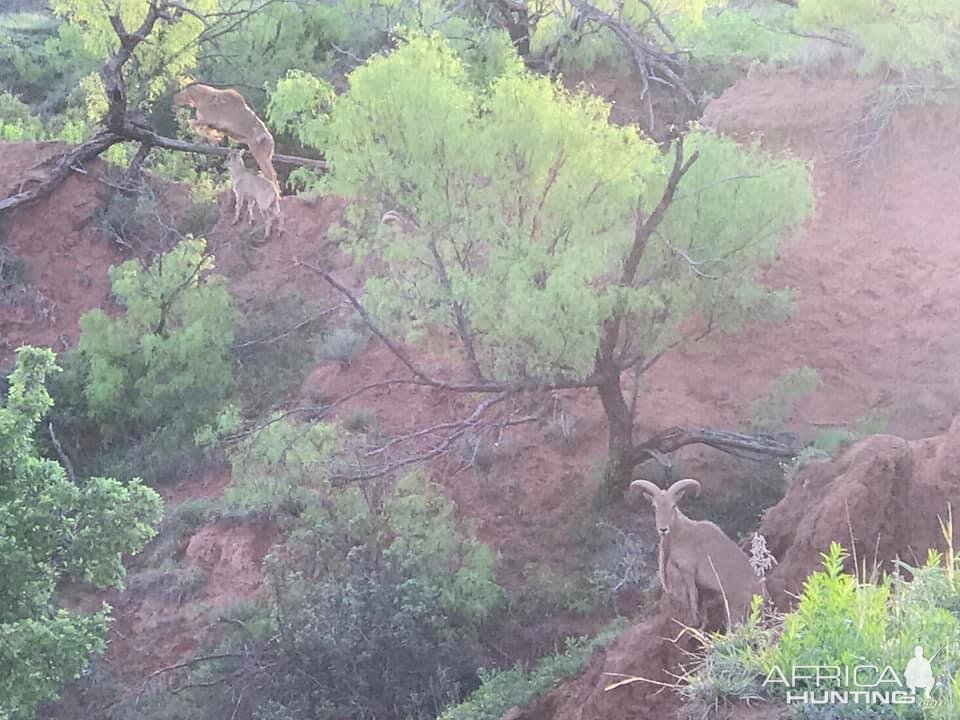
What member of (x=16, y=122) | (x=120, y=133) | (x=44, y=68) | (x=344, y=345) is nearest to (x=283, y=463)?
(x=344, y=345)

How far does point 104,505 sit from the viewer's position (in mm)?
9695

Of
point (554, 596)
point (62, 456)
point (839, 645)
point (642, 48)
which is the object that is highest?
point (642, 48)

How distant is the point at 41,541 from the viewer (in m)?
9.41

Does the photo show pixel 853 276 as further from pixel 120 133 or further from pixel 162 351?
pixel 120 133

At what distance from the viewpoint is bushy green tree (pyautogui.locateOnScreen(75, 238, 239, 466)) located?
1775 centimetres

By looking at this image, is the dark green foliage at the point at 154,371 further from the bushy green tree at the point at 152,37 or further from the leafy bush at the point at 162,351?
the bushy green tree at the point at 152,37

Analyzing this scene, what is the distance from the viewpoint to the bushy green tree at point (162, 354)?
17.8 m

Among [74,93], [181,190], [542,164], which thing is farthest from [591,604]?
[74,93]

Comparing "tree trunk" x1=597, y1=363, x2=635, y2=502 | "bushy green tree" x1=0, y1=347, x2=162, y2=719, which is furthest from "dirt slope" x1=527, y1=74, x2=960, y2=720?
"bushy green tree" x1=0, y1=347, x2=162, y2=719

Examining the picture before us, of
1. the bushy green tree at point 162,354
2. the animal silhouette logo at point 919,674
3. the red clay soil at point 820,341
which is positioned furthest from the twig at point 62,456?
the animal silhouette logo at point 919,674

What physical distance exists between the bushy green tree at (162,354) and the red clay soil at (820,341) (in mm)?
2119

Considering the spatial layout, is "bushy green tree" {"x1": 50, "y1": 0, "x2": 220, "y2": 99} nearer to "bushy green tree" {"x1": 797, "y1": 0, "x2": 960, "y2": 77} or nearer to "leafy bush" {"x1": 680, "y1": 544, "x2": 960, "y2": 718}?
"bushy green tree" {"x1": 797, "y1": 0, "x2": 960, "y2": 77}

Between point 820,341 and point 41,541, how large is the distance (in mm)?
9069

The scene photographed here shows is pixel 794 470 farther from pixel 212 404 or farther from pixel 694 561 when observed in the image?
pixel 212 404
